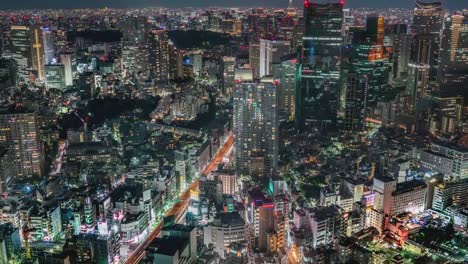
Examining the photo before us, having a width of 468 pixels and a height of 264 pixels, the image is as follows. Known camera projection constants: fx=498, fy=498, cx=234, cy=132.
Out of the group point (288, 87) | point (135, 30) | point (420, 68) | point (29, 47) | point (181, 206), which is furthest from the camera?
point (135, 30)

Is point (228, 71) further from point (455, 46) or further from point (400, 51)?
point (455, 46)

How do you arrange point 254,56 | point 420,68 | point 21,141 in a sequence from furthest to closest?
point 254,56 < point 420,68 < point 21,141

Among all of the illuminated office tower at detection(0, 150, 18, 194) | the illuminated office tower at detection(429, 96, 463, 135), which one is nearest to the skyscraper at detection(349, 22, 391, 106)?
the illuminated office tower at detection(429, 96, 463, 135)

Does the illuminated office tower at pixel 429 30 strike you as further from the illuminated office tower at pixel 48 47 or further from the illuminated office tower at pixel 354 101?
the illuminated office tower at pixel 48 47

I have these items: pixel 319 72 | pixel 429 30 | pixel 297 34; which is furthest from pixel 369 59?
pixel 429 30

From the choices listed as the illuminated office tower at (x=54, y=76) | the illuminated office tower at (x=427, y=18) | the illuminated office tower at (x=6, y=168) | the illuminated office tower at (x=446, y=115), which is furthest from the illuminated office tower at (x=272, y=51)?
the illuminated office tower at (x=6, y=168)

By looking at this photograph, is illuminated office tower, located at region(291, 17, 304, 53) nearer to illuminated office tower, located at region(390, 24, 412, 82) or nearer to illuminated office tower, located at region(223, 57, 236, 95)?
illuminated office tower, located at region(223, 57, 236, 95)
